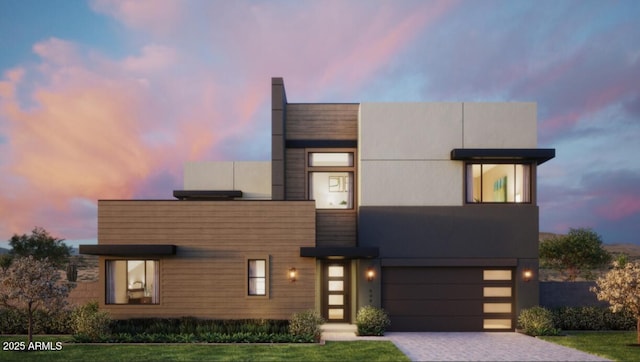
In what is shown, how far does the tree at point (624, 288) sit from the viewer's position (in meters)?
11.9

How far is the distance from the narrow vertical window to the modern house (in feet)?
0.11

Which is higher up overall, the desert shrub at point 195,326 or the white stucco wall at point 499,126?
the white stucco wall at point 499,126

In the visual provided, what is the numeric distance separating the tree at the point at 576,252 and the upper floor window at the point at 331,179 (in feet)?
71.3

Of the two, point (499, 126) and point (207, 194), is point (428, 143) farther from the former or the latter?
point (207, 194)

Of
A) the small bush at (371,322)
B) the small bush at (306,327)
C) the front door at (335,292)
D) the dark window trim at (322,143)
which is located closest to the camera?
the small bush at (306,327)

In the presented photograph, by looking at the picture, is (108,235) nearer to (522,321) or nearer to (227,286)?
(227,286)

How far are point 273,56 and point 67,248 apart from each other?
1030 inches

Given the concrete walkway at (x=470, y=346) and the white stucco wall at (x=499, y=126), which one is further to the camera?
the white stucco wall at (x=499, y=126)

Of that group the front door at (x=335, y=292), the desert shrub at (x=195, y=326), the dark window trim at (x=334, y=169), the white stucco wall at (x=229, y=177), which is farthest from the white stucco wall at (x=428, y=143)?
the white stucco wall at (x=229, y=177)

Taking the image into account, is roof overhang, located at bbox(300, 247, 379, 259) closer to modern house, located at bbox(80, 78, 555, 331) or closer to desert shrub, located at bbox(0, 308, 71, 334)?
modern house, located at bbox(80, 78, 555, 331)

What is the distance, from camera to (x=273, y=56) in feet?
58.1

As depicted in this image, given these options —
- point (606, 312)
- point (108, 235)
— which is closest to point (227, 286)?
point (108, 235)

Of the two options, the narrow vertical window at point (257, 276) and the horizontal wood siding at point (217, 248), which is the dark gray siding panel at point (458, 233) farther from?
the narrow vertical window at point (257, 276)

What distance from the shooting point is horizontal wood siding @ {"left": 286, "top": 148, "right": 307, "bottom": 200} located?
1492cm
